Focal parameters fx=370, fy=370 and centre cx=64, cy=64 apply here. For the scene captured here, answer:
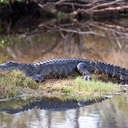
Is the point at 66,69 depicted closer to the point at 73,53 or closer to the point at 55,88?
the point at 55,88

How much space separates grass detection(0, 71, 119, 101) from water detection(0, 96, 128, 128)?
0.69 m

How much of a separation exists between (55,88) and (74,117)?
1.68 meters

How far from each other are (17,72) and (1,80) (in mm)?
613

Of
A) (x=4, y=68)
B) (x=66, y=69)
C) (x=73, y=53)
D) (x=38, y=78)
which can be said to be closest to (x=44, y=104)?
(x=38, y=78)

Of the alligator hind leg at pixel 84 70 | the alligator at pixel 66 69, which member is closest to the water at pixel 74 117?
the alligator hind leg at pixel 84 70

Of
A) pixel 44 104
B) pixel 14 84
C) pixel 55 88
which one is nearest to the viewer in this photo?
pixel 44 104

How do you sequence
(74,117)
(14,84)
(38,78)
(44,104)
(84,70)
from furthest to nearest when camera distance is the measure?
1. (84,70)
2. (38,78)
3. (14,84)
4. (44,104)
5. (74,117)

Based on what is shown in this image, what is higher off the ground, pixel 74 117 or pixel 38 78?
pixel 38 78

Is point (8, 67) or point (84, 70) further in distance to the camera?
point (84, 70)

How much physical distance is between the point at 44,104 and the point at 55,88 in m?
0.90

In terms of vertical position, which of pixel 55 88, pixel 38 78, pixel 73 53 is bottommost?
pixel 55 88

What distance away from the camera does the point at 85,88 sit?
248 inches

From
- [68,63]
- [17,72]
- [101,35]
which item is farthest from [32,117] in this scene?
[101,35]

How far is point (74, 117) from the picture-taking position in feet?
15.6
